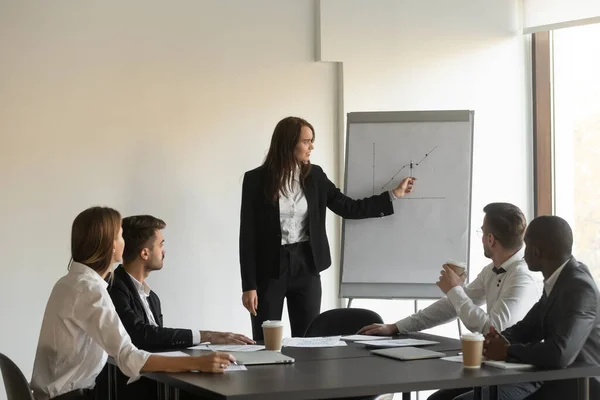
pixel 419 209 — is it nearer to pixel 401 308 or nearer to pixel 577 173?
pixel 401 308

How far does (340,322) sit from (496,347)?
1214mm

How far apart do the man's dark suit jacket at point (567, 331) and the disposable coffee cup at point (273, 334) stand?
77cm

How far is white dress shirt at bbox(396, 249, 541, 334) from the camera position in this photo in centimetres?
315

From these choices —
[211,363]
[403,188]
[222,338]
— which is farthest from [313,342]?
[403,188]

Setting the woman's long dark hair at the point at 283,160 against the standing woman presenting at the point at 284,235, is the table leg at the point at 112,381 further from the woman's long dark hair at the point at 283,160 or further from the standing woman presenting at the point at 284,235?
the woman's long dark hair at the point at 283,160

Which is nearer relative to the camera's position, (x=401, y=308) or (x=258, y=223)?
(x=258, y=223)

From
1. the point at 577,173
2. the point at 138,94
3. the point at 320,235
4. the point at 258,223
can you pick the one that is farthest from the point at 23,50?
the point at 577,173

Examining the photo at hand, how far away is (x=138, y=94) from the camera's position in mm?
4914

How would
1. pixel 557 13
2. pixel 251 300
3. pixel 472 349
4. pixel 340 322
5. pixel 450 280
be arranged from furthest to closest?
pixel 557 13, pixel 251 300, pixel 340 322, pixel 450 280, pixel 472 349

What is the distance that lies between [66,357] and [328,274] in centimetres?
282

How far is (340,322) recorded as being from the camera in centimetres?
381

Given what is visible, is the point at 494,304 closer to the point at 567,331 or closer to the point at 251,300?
the point at 567,331

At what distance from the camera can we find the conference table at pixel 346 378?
2.21 metres

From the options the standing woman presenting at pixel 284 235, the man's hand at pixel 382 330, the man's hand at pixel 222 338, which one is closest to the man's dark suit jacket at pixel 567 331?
the man's hand at pixel 382 330
